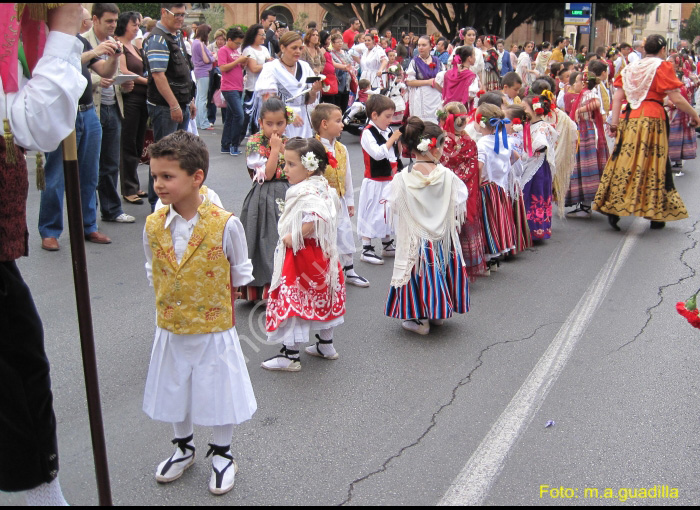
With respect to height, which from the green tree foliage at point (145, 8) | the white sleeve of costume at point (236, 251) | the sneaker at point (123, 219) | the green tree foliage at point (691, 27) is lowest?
the sneaker at point (123, 219)

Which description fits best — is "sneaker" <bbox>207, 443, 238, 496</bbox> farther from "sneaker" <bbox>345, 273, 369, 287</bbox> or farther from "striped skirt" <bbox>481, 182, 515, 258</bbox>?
"striped skirt" <bbox>481, 182, 515, 258</bbox>

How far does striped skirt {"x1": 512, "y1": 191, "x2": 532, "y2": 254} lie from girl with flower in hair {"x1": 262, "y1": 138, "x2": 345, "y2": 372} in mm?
3282

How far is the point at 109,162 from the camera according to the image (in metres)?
7.74

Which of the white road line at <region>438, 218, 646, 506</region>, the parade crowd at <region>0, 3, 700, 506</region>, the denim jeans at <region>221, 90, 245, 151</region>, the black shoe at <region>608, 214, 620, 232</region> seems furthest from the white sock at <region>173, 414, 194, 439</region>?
the denim jeans at <region>221, 90, 245, 151</region>

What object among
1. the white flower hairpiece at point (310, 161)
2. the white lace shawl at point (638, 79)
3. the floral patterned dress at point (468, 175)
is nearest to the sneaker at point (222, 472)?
the white flower hairpiece at point (310, 161)

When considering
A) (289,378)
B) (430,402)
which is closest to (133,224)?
(289,378)

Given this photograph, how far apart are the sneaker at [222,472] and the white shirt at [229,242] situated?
783mm

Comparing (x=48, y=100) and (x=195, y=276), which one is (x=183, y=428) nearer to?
(x=195, y=276)

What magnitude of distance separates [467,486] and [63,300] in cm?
370

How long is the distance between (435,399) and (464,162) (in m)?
2.77

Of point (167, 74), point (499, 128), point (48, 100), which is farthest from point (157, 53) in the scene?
point (48, 100)

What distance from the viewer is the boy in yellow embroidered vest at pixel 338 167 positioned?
239 inches

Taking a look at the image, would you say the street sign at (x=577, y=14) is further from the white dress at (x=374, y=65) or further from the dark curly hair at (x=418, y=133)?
the dark curly hair at (x=418, y=133)

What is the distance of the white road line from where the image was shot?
3.39m
